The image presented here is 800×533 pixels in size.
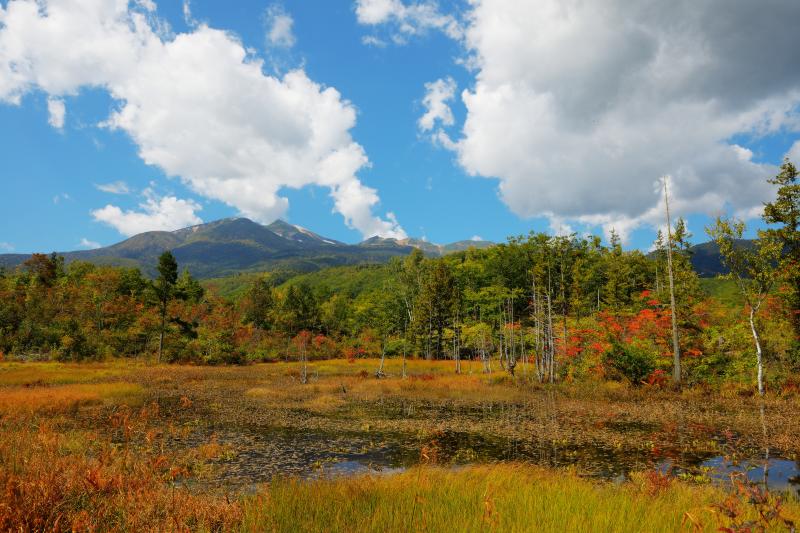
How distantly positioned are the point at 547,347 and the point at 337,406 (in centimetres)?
2458

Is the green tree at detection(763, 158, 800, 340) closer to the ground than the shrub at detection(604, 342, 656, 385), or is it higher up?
higher up

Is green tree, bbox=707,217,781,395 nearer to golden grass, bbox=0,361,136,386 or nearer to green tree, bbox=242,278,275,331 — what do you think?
golden grass, bbox=0,361,136,386

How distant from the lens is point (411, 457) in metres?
15.6

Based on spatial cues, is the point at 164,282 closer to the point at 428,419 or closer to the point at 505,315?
the point at 505,315

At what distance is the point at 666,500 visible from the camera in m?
7.84

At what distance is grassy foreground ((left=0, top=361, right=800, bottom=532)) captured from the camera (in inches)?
227

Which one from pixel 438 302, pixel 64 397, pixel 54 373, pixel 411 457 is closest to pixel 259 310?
pixel 438 302

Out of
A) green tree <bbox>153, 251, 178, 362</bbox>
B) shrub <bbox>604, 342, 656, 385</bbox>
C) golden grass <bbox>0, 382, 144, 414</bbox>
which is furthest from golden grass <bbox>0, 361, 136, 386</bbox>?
shrub <bbox>604, 342, 656, 385</bbox>

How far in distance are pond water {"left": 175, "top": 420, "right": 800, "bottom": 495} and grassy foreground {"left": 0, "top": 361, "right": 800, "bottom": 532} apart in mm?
1168

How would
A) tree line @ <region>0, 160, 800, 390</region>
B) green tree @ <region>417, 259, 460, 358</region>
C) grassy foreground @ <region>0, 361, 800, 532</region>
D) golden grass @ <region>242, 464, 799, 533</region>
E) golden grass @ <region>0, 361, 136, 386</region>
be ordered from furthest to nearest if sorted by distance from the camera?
green tree @ <region>417, 259, 460, 358</region>, golden grass @ <region>0, 361, 136, 386</region>, tree line @ <region>0, 160, 800, 390</region>, grassy foreground @ <region>0, 361, 800, 532</region>, golden grass @ <region>242, 464, 799, 533</region>

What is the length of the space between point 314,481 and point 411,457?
26.2 ft

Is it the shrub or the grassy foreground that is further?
the shrub

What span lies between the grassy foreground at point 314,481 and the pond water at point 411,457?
3.83 feet

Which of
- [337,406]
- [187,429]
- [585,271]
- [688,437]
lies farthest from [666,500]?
[585,271]
